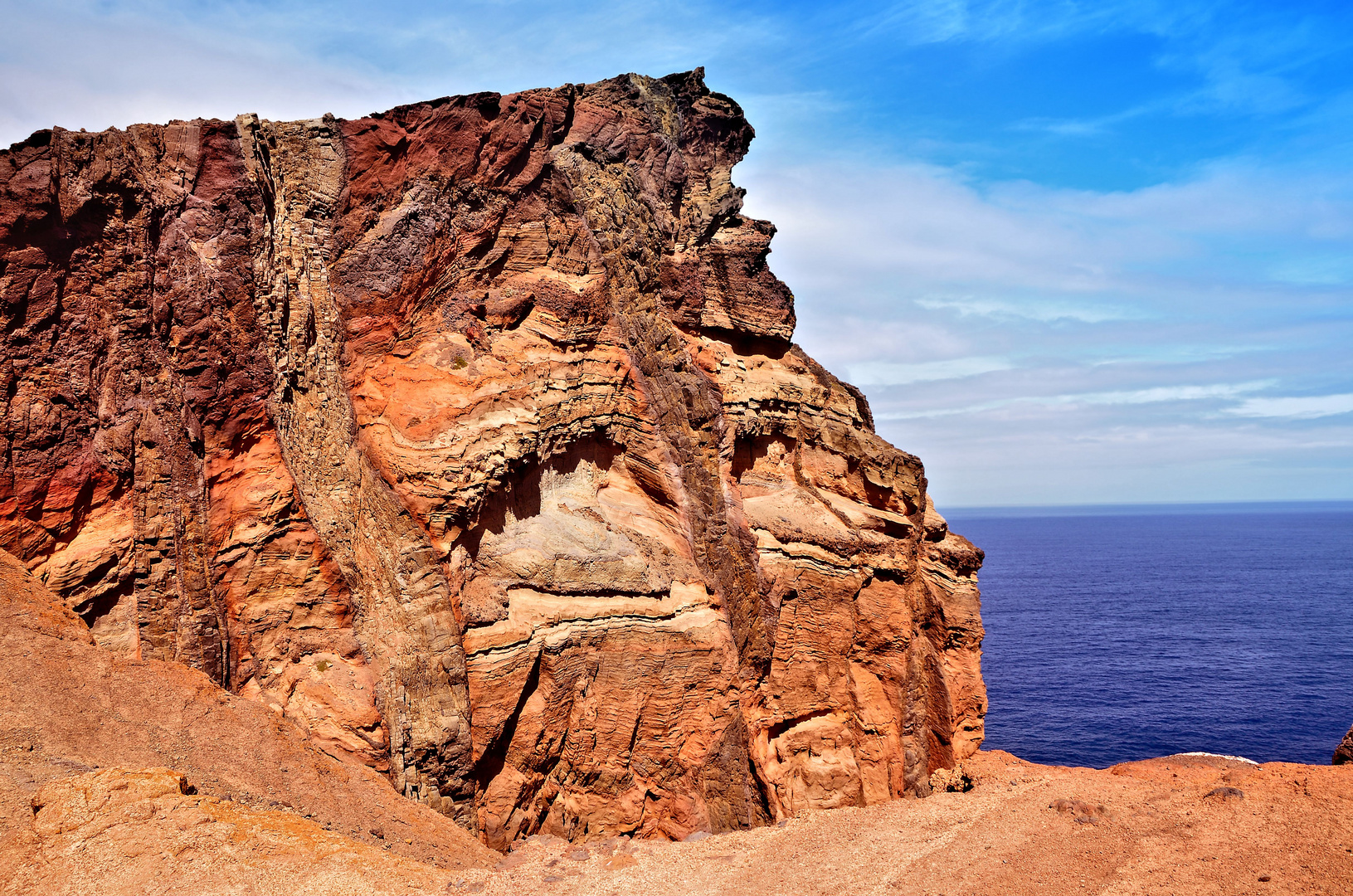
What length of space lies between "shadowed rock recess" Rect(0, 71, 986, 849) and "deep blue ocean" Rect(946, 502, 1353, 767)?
1302 inches

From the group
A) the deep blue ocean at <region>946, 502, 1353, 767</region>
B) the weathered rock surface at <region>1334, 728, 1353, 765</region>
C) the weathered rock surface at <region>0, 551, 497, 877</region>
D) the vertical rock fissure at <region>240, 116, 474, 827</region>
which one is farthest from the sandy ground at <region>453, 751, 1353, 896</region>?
the deep blue ocean at <region>946, 502, 1353, 767</region>

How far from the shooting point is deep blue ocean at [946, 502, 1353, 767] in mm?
47625

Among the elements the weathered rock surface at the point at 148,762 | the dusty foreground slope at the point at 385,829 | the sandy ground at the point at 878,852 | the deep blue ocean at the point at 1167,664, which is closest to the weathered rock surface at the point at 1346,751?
the sandy ground at the point at 878,852

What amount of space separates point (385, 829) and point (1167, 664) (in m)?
68.0

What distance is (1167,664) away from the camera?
64688 millimetres

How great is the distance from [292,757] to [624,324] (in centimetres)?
1027

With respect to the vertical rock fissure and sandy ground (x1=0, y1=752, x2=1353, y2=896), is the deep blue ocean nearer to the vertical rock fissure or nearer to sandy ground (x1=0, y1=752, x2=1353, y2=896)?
sandy ground (x1=0, y1=752, x2=1353, y2=896)

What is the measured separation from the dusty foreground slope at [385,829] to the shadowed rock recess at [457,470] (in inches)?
37.3

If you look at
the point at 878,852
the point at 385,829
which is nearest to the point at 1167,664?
the point at 878,852

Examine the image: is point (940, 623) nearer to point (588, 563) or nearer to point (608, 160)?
point (588, 563)

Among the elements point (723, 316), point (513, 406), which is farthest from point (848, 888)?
point (723, 316)

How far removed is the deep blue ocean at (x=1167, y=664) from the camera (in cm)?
4762

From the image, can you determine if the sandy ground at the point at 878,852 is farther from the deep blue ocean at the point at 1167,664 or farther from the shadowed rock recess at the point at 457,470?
the deep blue ocean at the point at 1167,664

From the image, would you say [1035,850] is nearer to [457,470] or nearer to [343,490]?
[457,470]
